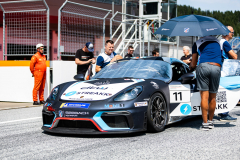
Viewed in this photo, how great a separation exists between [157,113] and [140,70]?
1.01 meters

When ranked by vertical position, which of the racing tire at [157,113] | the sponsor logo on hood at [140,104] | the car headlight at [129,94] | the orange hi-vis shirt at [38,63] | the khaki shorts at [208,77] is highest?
the orange hi-vis shirt at [38,63]

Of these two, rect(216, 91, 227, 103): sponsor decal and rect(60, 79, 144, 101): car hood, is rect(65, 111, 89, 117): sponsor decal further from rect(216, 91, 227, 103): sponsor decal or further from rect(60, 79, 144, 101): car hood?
rect(216, 91, 227, 103): sponsor decal

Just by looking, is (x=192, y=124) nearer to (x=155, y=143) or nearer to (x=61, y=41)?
(x=155, y=143)

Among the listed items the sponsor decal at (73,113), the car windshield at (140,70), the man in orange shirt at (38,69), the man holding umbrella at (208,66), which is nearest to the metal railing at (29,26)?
the man in orange shirt at (38,69)

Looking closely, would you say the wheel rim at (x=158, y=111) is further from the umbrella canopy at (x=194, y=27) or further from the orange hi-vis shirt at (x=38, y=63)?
the orange hi-vis shirt at (x=38, y=63)

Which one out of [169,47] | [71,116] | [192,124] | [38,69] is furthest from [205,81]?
[169,47]

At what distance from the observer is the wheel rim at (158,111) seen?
5117mm

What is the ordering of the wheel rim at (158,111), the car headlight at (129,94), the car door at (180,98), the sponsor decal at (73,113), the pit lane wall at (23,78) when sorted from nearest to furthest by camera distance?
the sponsor decal at (73,113), the car headlight at (129,94), the wheel rim at (158,111), the car door at (180,98), the pit lane wall at (23,78)

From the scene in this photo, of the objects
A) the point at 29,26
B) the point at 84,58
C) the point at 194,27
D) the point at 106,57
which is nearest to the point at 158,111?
the point at 194,27

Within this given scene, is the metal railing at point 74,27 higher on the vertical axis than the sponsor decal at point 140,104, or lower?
higher

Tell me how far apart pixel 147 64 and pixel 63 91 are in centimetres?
162

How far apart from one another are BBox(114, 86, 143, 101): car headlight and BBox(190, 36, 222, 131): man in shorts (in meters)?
1.10

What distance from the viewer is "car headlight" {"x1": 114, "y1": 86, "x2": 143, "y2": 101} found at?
15.9 ft

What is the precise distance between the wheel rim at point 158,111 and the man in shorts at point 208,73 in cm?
66
